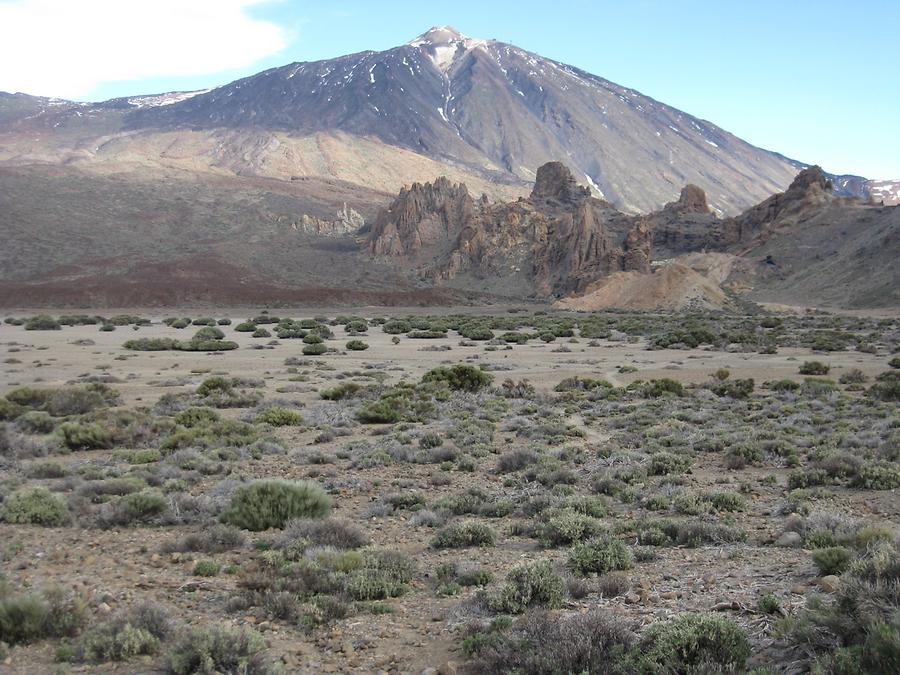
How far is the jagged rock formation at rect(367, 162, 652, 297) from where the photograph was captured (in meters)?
95.8

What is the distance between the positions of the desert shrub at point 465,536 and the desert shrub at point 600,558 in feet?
4.35

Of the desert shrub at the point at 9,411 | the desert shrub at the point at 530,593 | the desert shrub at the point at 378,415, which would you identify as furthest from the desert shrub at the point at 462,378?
the desert shrub at the point at 530,593

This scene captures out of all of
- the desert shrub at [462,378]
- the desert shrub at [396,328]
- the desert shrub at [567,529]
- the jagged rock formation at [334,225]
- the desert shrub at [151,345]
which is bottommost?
the desert shrub at [151,345]

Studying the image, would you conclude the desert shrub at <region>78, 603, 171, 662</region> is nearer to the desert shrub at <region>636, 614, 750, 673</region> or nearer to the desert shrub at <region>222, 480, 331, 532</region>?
the desert shrub at <region>222, 480, 331, 532</region>

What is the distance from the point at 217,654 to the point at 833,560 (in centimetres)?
486

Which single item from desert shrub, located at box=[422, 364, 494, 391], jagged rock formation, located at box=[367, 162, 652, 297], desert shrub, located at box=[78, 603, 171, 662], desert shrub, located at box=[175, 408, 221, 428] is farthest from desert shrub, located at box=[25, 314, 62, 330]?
jagged rock formation, located at box=[367, 162, 652, 297]

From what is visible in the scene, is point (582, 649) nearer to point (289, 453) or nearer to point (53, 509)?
point (53, 509)

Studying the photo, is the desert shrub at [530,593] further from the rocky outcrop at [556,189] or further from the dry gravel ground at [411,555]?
the rocky outcrop at [556,189]

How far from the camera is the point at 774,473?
1169 centimetres

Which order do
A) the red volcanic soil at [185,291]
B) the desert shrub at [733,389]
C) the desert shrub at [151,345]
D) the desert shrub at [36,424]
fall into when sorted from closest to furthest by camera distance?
1. the desert shrub at [36,424]
2. the desert shrub at [733,389]
3. the desert shrub at [151,345]
4. the red volcanic soil at [185,291]

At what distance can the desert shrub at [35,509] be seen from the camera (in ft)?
28.9

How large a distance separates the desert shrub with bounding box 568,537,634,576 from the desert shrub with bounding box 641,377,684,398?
583 inches

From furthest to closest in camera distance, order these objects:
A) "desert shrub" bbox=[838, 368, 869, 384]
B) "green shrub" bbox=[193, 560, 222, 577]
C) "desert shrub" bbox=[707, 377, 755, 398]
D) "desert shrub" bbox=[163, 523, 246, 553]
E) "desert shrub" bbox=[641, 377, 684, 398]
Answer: "desert shrub" bbox=[838, 368, 869, 384]
"desert shrub" bbox=[641, 377, 684, 398]
"desert shrub" bbox=[707, 377, 755, 398]
"desert shrub" bbox=[163, 523, 246, 553]
"green shrub" bbox=[193, 560, 222, 577]

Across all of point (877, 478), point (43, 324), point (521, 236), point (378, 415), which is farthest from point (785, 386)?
point (521, 236)
